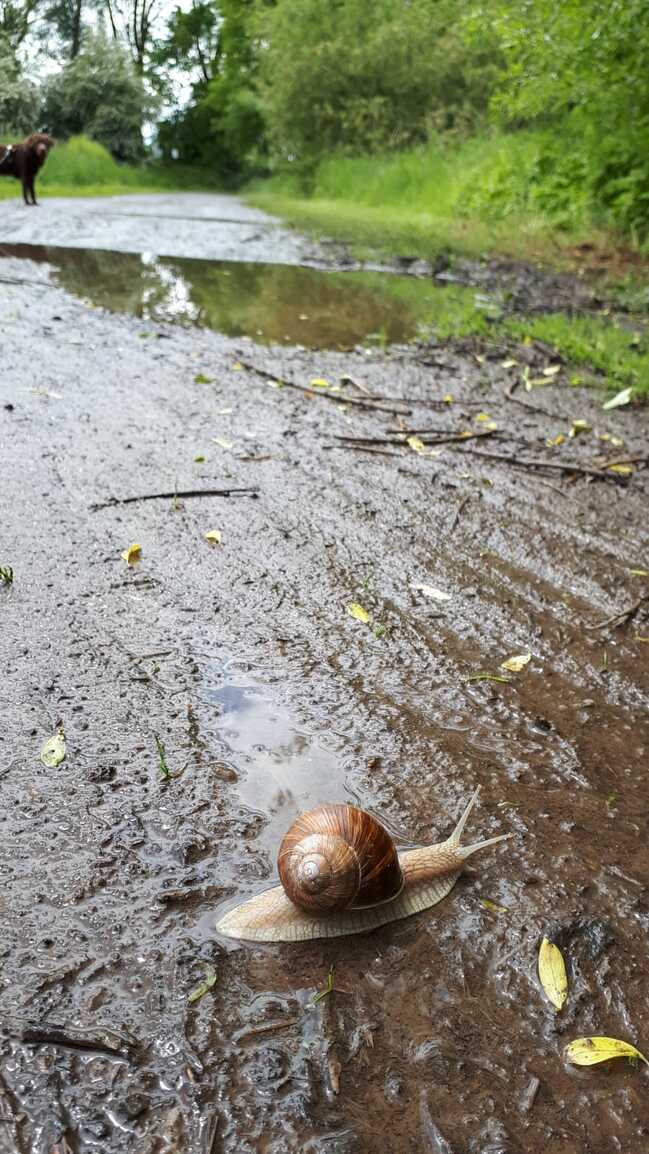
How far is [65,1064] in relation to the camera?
1.24m

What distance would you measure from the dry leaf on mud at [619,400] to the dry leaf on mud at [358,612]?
297 cm

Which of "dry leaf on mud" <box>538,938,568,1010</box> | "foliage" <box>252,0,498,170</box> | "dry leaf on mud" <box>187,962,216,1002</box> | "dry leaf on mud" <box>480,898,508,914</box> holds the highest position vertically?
"foliage" <box>252,0,498,170</box>

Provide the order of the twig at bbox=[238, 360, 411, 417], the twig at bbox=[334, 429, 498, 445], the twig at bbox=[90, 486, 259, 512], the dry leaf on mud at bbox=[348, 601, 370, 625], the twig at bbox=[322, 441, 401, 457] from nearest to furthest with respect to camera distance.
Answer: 1. the dry leaf on mud at bbox=[348, 601, 370, 625]
2. the twig at bbox=[90, 486, 259, 512]
3. the twig at bbox=[322, 441, 401, 457]
4. the twig at bbox=[334, 429, 498, 445]
5. the twig at bbox=[238, 360, 411, 417]

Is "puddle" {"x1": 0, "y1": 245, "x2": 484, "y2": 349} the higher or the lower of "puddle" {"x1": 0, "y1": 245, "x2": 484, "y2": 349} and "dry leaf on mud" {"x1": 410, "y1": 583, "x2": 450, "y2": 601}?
the higher

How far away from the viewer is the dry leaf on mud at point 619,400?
16.0ft

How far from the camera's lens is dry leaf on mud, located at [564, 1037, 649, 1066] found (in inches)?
52.6

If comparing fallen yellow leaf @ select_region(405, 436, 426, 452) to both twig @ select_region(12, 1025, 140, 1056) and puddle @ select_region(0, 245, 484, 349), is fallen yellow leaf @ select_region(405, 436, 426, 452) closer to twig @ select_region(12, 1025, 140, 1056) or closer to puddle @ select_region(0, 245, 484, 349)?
puddle @ select_region(0, 245, 484, 349)

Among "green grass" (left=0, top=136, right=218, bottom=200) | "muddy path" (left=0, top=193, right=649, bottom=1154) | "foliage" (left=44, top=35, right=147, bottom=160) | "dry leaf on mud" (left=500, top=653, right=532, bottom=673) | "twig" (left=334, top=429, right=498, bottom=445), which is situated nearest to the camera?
"muddy path" (left=0, top=193, right=649, bottom=1154)

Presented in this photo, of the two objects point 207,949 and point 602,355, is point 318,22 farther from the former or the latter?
point 207,949

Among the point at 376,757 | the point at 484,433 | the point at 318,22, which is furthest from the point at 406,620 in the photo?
the point at 318,22

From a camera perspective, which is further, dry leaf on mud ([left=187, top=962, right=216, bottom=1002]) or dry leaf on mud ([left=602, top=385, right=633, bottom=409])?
dry leaf on mud ([left=602, top=385, right=633, bottom=409])

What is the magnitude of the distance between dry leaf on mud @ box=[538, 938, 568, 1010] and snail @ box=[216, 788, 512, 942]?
220 millimetres

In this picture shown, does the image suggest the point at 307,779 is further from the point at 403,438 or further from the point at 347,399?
the point at 347,399

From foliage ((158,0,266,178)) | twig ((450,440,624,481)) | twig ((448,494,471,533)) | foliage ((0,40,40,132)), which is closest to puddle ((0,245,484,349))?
foliage ((0,40,40,132))
